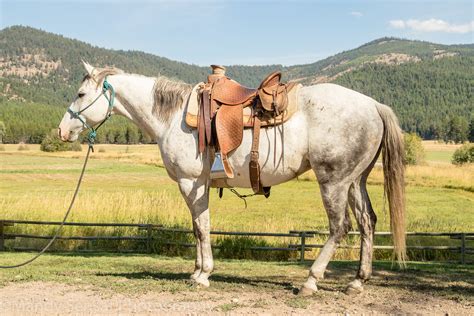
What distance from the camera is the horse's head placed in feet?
20.6

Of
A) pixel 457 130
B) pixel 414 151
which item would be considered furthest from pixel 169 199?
pixel 457 130

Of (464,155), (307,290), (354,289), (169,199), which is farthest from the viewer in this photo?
(464,155)

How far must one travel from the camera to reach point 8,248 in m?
11.2

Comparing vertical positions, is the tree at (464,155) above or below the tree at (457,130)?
below

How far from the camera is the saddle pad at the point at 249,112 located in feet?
18.3

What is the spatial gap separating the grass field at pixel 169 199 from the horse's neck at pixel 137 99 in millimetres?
3419

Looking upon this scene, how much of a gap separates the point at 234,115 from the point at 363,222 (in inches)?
85.8

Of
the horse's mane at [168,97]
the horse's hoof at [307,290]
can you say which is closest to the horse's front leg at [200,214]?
the horse's mane at [168,97]

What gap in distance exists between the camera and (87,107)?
6.28 m

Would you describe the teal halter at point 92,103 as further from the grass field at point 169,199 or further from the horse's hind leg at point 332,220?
the grass field at point 169,199

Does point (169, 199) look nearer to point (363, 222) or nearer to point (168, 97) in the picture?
point (168, 97)

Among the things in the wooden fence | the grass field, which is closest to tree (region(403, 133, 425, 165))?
the grass field

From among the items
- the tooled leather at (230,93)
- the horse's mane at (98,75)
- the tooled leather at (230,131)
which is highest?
the horse's mane at (98,75)

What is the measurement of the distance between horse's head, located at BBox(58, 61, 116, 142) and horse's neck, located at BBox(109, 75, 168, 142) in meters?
0.19
